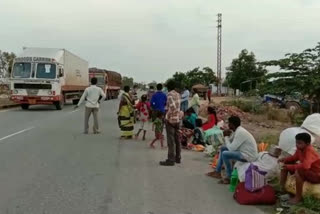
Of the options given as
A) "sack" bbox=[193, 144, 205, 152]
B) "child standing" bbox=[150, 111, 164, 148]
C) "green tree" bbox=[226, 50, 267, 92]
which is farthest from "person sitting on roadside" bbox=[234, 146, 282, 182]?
"green tree" bbox=[226, 50, 267, 92]

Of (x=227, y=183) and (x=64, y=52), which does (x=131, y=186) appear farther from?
(x=64, y=52)

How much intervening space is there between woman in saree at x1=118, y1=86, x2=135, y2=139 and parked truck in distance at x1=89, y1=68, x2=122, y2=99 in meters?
34.4

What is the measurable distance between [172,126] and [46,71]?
19.2 metres

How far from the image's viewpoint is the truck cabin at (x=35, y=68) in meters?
28.1

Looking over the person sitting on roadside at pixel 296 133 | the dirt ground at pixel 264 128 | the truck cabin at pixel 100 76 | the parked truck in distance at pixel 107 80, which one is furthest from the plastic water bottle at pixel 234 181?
the truck cabin at pixel 100 76

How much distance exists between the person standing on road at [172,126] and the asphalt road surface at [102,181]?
11.7 inches

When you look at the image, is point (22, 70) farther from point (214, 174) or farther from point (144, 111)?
point (214, 174)

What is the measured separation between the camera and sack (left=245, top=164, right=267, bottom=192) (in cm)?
724

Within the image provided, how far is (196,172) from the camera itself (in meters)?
9.70

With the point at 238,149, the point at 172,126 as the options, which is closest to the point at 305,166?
the point at 238,149

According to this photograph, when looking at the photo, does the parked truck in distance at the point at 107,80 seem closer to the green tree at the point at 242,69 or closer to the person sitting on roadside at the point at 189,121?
the green tree at the point at 242,69

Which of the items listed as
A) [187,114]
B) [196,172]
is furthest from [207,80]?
[196,172]

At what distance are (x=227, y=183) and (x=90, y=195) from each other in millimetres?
2633

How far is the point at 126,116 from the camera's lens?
598 inches
